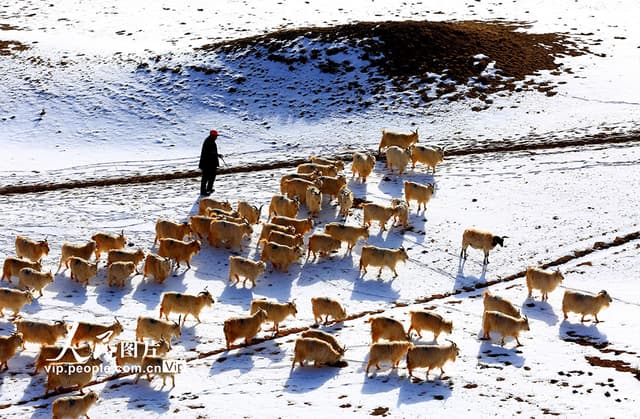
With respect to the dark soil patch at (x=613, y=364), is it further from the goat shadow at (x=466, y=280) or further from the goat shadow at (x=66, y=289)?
the goat shadow at (x=66, y=289)

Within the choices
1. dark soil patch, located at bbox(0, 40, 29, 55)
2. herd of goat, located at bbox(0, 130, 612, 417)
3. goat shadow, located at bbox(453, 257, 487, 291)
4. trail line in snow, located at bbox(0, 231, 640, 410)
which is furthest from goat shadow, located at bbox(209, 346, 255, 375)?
dark soil patch, located at bbox(0, 40, 29, 55)

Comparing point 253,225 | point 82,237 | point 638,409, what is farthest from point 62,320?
point 638,409

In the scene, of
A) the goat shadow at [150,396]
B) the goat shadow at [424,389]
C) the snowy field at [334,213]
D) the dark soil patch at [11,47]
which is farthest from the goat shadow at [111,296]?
the dark soil patch at [11,47]

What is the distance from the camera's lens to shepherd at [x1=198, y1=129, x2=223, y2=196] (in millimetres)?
23906

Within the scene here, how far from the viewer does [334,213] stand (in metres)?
22.4

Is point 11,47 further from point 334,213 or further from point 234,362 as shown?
point 234,362

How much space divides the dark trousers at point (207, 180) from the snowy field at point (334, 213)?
407 millimetres

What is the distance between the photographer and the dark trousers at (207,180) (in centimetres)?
2423

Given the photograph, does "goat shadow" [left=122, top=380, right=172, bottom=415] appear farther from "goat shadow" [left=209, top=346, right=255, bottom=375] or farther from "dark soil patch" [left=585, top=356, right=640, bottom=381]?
"dark soil patch" [left=585, top=356, right=640, bottom=381]

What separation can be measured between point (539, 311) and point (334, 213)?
6.86m

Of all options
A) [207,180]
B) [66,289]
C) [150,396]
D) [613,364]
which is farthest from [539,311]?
[207,180]

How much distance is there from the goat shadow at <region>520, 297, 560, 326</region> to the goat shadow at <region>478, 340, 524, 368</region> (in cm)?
152

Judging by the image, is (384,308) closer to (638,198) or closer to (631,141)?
(638,198)

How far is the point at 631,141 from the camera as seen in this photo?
2872 cm
